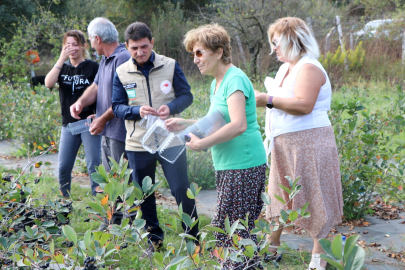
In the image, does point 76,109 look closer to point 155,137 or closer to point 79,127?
point 79,127

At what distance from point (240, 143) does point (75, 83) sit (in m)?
2.28

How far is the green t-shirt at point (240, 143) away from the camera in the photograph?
2449 mm

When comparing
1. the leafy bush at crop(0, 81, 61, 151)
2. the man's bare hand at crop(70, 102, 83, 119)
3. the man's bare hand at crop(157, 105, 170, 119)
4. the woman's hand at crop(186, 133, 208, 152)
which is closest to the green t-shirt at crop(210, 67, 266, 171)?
the woman's hand at crop(186, 133, 208, 152)

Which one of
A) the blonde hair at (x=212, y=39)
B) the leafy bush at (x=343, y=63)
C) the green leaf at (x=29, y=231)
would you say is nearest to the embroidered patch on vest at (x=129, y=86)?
the blonde hair at (x=212, y=39)

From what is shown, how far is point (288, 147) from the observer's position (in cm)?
279

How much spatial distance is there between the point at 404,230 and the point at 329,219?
4.58 ft

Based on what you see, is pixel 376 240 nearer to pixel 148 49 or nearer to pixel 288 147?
pixel 288 147

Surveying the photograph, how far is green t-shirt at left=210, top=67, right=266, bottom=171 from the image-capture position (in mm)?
2449

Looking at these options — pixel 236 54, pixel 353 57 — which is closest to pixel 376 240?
pixel 353 57

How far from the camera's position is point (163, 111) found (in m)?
2.97

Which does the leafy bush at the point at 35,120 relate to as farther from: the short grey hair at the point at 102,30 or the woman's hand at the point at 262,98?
the woman's hand at the point at 262,98

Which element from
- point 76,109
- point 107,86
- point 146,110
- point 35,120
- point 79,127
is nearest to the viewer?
point 146,110

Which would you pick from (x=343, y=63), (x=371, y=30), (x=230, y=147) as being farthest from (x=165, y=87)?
(x=371, y=30)

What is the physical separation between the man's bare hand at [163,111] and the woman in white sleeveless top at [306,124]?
69cm
